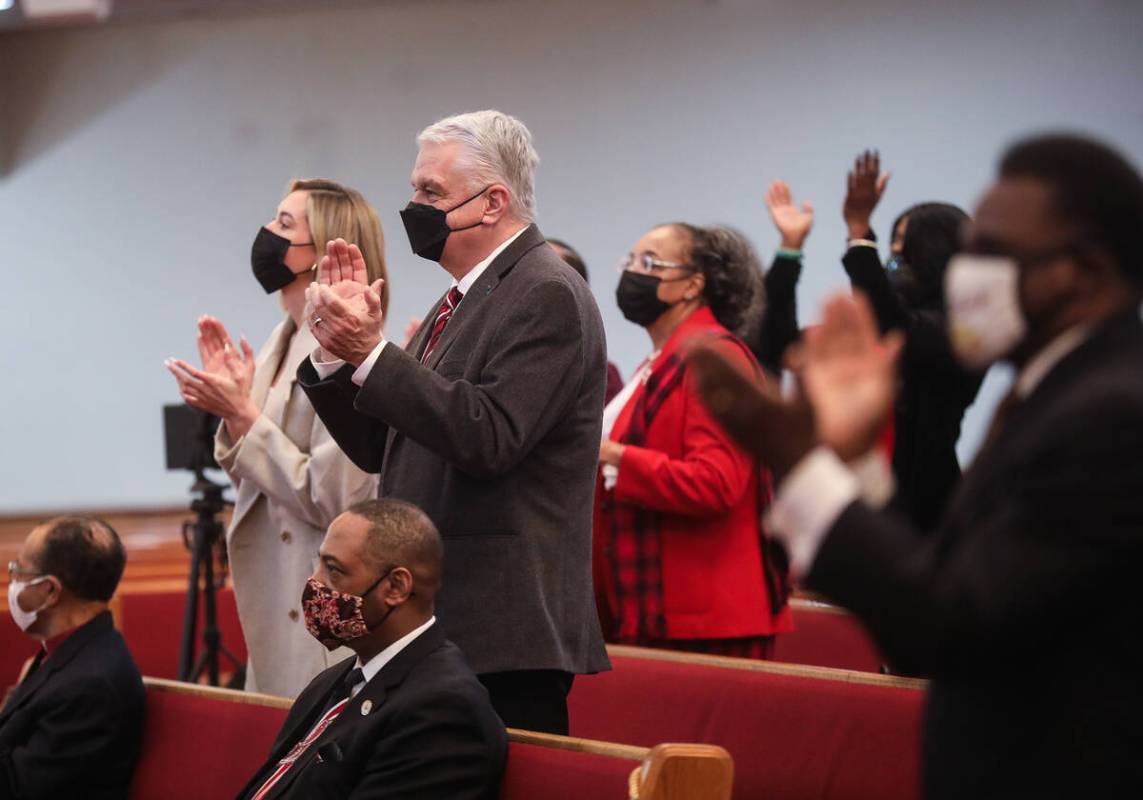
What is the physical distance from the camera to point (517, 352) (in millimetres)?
2369

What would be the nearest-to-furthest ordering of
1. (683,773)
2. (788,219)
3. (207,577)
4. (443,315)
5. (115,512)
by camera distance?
(683,773) → (443,315) → (788,219) → (207,577) → (115,512)

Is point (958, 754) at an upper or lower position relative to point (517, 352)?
lower

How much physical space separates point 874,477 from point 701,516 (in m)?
2.10

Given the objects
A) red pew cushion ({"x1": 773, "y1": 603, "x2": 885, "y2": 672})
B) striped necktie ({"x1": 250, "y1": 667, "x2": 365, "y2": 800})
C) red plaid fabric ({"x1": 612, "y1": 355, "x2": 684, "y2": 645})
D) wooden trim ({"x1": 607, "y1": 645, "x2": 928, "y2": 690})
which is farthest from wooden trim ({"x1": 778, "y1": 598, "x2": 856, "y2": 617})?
striped necktie ({"x1": 250, "y1": 667, "x2": 365, "y2": 800})

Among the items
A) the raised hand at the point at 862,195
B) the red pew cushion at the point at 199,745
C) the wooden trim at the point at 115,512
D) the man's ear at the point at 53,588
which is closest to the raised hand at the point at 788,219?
the raised hand at the point at 862,195

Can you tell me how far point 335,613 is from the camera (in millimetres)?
2451

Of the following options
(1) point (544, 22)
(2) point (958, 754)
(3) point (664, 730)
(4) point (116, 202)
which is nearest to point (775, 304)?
(3) point (664, 730)

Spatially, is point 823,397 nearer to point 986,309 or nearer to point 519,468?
point 986,309

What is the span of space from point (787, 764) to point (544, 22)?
4.99 metres

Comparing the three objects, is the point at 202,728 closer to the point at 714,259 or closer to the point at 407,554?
the point at 407,554

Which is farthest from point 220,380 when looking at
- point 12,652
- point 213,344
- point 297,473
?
point 12,652

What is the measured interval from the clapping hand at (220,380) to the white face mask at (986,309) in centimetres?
202

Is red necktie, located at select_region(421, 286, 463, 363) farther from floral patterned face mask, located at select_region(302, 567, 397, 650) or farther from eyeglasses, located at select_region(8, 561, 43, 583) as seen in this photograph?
eyeglasses, located at select_region(8, 561, 43, 583)

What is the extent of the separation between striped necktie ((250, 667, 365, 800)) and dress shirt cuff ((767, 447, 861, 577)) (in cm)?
141
